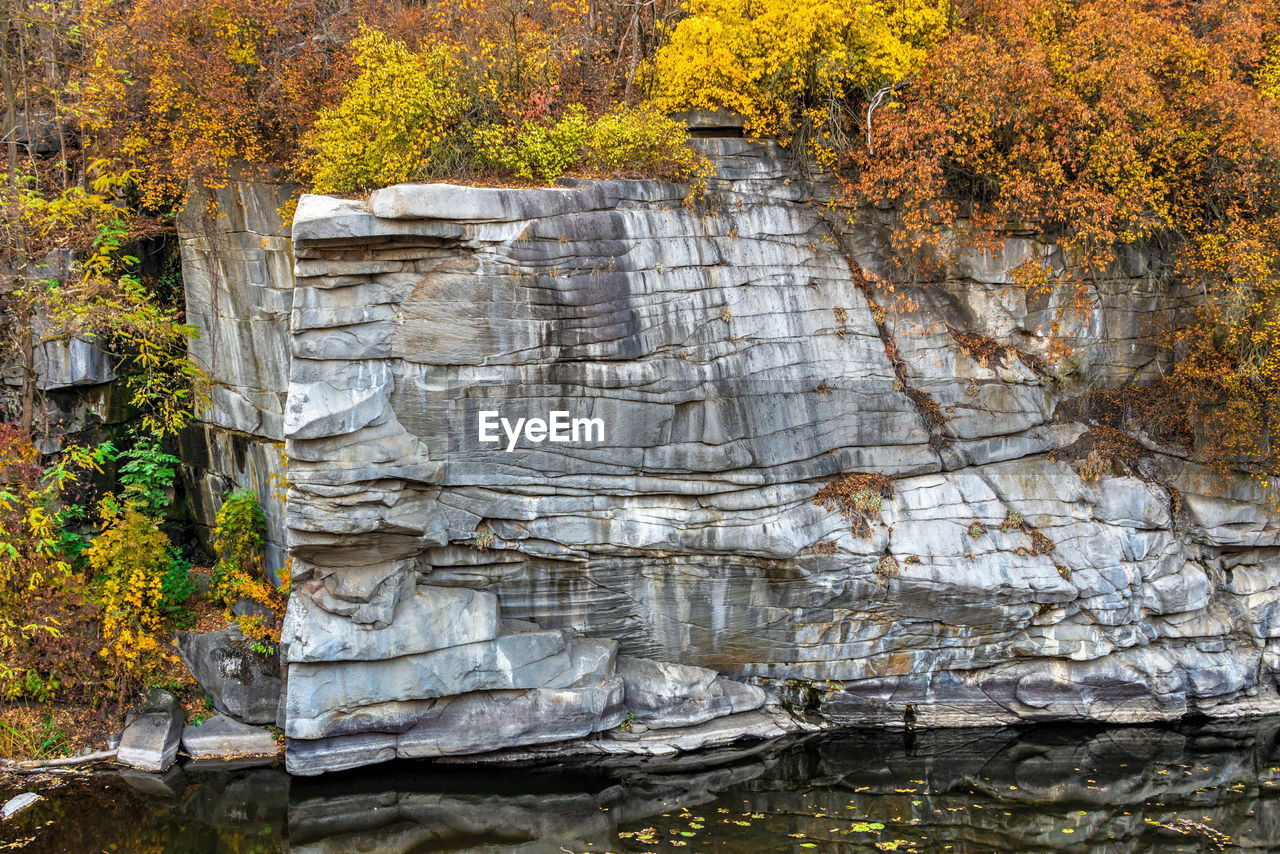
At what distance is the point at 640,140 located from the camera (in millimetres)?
12070

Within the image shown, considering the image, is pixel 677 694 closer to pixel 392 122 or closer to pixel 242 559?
pixel 242 559

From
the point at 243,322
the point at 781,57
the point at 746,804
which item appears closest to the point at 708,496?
the point at 746,804

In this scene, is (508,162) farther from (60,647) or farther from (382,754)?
(60,647)

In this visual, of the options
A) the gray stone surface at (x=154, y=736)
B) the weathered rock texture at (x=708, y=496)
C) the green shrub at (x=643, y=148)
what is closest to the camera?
the weathered rock texture at (x=708, y=496)

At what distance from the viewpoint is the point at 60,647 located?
1209 centimetres

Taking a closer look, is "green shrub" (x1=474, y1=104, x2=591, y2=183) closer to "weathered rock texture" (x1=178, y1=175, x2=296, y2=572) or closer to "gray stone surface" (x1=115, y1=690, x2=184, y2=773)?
"weathered rock texture" (x1=178, y1=175, x2=296, y2=572)

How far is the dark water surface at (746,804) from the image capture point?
997cm

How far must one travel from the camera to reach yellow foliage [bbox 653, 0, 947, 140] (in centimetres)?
1267

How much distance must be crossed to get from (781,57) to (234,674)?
11314mm

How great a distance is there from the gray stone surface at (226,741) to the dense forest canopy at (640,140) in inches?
45.3

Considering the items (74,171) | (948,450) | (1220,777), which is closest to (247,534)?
(74,171)

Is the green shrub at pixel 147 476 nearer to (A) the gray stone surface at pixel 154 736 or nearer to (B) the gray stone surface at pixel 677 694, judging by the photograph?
(A) the gray stone surface at pixel 154 736

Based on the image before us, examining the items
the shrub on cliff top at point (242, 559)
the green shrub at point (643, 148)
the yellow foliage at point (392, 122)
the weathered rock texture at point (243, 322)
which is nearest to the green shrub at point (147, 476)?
the weathered rock texture at point (243, 322)

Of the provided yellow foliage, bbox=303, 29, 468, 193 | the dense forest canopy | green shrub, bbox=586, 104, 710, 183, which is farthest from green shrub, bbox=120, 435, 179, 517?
green shrub, bbox=586, 104, 710, 183
